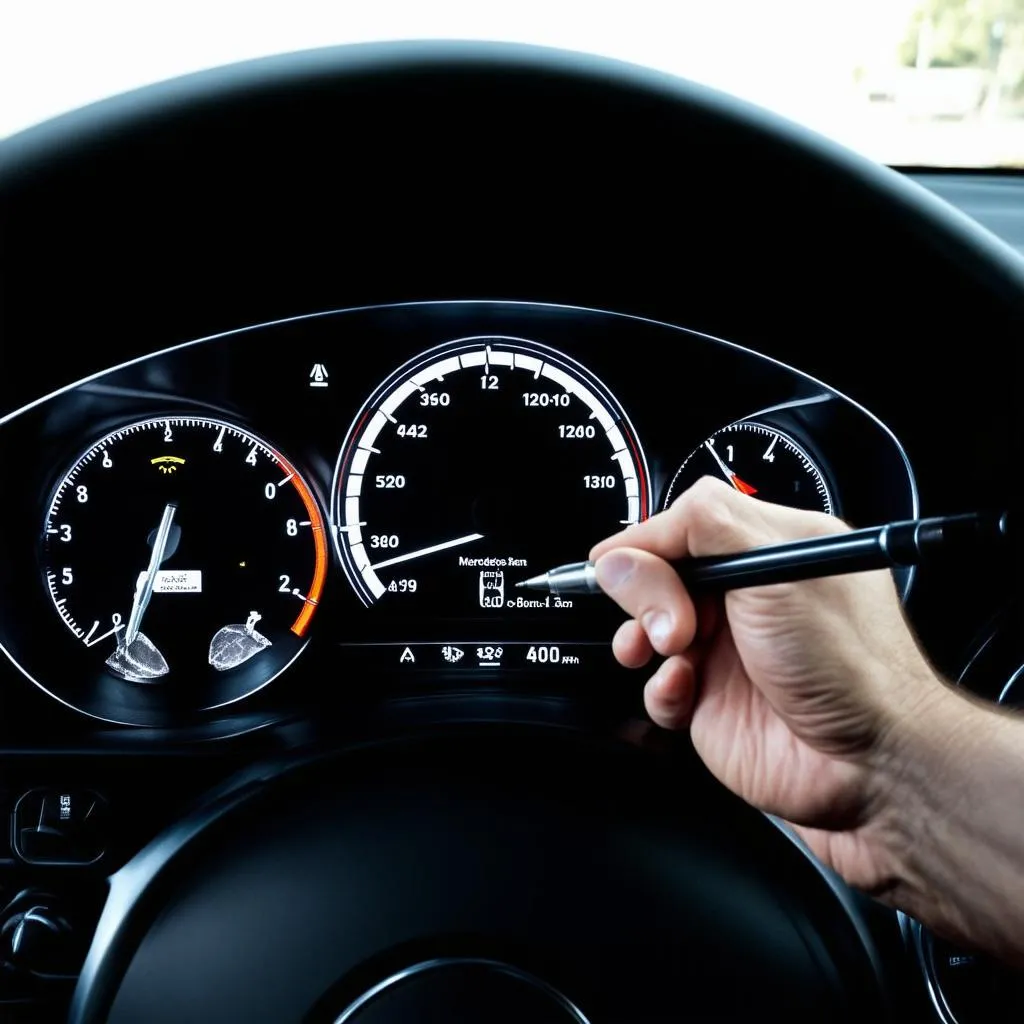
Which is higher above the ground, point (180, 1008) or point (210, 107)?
point (210, 107)

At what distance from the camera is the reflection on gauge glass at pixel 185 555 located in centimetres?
138

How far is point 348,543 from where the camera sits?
1.44 metres

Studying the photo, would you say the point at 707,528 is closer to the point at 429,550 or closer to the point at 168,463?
the point at 429,550

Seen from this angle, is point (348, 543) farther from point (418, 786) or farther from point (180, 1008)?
point (180, 1008)

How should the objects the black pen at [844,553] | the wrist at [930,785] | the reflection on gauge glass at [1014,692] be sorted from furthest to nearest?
the reflection on gauge glass at [1014,692]
the wrist at [930,785]
the black pen at [844,553]

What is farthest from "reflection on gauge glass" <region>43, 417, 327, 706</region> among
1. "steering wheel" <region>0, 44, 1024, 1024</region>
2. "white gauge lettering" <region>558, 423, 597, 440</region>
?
"white gauge lettering" <region>558, 423, 597, 440</region>

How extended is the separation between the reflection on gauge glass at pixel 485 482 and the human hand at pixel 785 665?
330 millimetres

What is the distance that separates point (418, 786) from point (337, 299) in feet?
1.62

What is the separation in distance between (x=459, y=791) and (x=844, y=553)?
1.76 feet

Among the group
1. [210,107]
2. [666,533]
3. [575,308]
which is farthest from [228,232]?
[666,533]

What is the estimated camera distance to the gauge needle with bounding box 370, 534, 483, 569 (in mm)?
1437

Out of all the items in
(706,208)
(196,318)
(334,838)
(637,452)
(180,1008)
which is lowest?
(180,1008)

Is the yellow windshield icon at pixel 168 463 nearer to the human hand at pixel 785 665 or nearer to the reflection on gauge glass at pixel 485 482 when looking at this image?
the reflection on gauge glass at pixel 485 482

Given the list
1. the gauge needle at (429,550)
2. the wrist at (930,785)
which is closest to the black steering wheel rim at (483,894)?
the wrist at (930,785)
